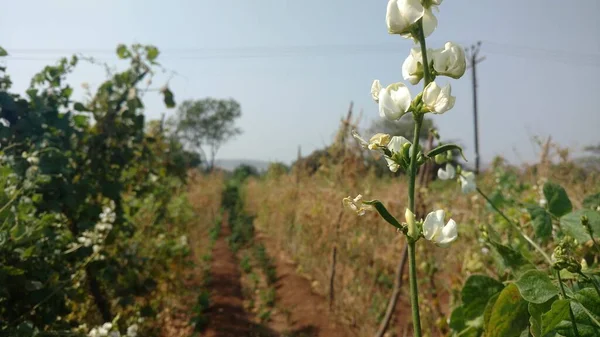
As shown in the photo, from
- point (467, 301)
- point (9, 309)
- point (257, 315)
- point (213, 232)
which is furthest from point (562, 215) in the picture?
point (213, 232)

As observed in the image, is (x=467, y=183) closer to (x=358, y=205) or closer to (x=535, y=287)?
(x=535, y=287)

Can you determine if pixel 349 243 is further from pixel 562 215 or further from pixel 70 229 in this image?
pixel 562 215

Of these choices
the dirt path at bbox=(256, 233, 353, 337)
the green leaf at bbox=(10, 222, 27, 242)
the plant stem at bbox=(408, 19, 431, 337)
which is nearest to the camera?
the plant stem at bbox=(408, 19, 431, 337)

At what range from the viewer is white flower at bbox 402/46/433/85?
2.44ft

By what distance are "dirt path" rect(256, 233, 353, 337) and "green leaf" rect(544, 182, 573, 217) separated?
364cm

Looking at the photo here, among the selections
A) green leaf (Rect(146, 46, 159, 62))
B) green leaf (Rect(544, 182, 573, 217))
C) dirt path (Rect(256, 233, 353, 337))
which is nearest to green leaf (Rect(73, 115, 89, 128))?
green leaf (Rect(146, 46, 159, 62))

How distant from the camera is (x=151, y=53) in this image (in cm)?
348

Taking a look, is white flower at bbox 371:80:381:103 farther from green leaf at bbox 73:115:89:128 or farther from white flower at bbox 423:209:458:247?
green leaf at bbox 73:115:89:128

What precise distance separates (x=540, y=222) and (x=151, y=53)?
10.2ft

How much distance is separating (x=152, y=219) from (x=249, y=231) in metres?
6.80

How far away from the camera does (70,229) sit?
3.05 meters

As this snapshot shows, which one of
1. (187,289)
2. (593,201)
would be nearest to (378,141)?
(593,201)

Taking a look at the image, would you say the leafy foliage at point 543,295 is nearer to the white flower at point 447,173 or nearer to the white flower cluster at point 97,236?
the white flower at point 447,173

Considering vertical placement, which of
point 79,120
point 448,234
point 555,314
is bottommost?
point 555,314
